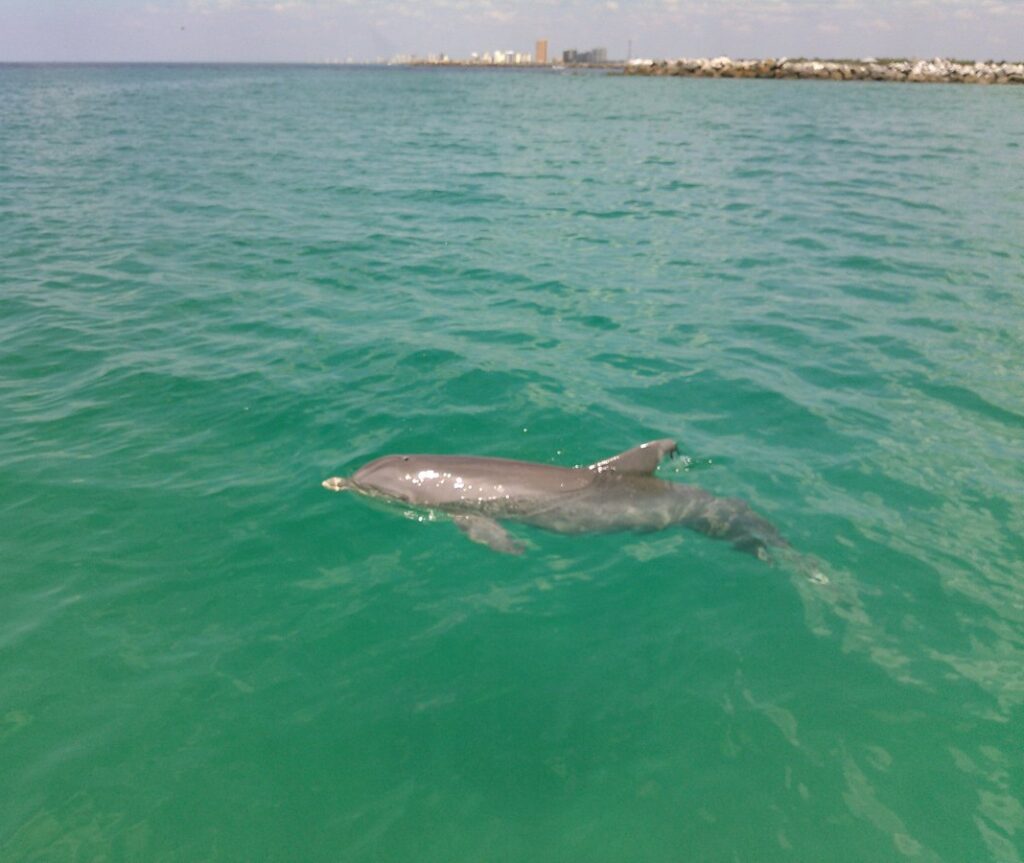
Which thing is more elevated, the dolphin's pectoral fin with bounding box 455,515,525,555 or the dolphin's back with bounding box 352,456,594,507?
the dolphin's back with bounding box 352,456,594,507

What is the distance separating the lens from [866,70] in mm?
105562

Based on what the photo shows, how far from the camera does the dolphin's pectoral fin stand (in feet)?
24.6

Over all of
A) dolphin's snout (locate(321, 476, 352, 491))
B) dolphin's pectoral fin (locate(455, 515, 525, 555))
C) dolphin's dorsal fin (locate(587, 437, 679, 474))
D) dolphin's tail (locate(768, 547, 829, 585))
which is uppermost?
dolphin's dorsal fin (locate(587, 437, 679, 474))

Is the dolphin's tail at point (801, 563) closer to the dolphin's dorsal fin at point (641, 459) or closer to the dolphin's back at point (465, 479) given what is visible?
the dolphin's dorsal fin at point (641, 459)

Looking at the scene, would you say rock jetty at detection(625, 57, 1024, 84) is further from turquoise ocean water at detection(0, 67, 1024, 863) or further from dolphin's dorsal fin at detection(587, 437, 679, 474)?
dolphin's dorsal fin at detection(587, 437, 679, 474)

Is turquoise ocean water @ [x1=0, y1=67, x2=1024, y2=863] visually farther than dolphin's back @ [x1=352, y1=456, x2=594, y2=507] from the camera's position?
No

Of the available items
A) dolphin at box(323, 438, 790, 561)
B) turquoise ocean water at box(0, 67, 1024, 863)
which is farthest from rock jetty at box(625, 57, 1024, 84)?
dolphin at box(323, 438, 790, 561)

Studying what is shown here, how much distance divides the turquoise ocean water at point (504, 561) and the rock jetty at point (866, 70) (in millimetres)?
94766

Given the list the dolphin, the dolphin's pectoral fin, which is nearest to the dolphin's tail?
the dolphin

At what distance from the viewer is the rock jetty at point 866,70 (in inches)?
3676

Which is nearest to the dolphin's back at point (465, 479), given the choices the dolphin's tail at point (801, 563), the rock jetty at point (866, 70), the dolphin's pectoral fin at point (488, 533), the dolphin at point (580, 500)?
the dolphin at point (580, 500)

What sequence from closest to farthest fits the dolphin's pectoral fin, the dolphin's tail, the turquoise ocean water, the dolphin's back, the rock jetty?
the turquoise ocean water, the dolphin's tail, the dolphin's pectoral fin, the dolphin's back, the rock jetty

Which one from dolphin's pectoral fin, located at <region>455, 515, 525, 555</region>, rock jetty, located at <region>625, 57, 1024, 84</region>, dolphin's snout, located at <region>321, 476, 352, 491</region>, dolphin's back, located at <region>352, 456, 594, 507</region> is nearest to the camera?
dolphin's pectoral fin, located at <region>455, 515, 525, 555</region>

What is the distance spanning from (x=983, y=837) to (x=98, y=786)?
5.70 metres
